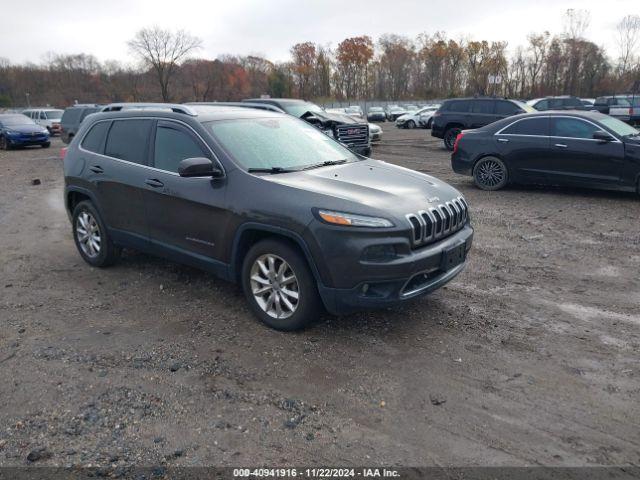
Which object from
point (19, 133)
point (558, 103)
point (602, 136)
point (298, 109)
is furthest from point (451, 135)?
point (19, 133)

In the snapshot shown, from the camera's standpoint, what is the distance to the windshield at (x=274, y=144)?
4.62 m

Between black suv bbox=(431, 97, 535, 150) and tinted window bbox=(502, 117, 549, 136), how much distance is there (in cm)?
602

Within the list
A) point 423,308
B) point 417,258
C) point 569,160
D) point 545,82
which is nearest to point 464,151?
point 569,160

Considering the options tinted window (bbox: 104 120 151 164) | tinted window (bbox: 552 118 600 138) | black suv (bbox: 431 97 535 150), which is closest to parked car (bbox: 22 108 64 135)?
black suv (bbox: 431 97 535 150)

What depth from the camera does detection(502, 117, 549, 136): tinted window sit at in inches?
380

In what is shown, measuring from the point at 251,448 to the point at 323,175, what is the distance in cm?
236

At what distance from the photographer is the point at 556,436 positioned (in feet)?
9.76

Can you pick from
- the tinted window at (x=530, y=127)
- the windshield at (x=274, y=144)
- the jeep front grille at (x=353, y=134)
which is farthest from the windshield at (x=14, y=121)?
the windshield at (x=274, y=144)

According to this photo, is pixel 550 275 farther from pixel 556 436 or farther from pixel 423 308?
pixel 556 436

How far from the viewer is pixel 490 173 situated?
1037cm

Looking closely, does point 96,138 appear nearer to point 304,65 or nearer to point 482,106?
point 482,106

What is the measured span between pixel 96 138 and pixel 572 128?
786cm

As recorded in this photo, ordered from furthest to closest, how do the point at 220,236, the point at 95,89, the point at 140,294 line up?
1. the point at 95,89
2. the point at 140,294
3. the point at 220,236

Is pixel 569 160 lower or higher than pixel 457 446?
higher
